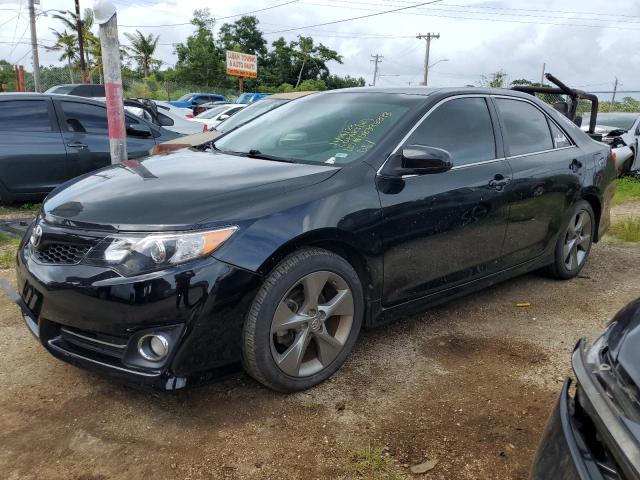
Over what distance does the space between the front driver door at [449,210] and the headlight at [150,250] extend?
104 centimetres

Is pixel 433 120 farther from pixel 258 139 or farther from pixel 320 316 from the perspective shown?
pixel 320 316

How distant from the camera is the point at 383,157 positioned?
10.2 ft

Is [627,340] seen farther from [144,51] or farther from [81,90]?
[144,51]

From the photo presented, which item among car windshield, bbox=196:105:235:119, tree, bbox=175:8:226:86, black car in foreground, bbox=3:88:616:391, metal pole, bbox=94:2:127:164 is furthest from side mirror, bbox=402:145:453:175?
tree, bbox=175:8:226:86

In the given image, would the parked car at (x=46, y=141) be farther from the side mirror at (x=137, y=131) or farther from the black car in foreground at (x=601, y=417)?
the black car in foreground at (x=601, y=417)

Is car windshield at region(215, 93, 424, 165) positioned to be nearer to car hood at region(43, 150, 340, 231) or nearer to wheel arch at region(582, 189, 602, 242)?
car hood at region(43, 150, 340, 231)

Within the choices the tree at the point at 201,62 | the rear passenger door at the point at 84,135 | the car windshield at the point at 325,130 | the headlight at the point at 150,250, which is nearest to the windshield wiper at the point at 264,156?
the car windshield at the point at 325,130

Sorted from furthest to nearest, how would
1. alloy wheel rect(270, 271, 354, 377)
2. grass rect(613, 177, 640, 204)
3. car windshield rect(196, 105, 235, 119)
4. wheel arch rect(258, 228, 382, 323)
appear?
car windshield rect(196, 105, 235, 119) < grass rect(613, 177, 640, 204) < alloy wheel rect(270, 271, 354, 377) < wheel arch rect(258, 228, 382, 323)

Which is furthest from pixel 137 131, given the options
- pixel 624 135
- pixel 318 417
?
pixel 624 135

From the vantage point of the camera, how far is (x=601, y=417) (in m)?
1.36

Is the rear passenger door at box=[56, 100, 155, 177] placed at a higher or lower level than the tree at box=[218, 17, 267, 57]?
lower

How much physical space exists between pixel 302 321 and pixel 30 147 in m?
5.22

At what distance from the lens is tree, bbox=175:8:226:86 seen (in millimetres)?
48062

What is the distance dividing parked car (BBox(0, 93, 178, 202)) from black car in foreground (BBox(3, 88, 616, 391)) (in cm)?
370
